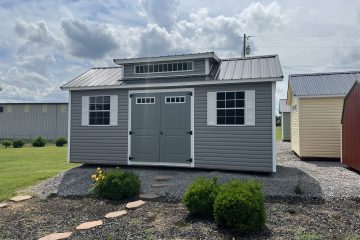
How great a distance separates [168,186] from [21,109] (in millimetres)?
25818

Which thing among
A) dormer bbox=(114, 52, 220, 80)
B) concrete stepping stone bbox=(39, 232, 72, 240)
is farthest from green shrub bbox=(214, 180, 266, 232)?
dormer bbox=(114, 52, 220, 80)

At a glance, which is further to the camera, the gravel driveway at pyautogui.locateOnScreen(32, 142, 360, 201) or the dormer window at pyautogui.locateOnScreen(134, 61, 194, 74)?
the dormer window at pyautogui.locateOnScreen(134, 61, 194, 74)

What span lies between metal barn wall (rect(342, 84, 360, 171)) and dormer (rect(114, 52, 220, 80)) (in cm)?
415

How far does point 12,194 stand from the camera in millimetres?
7465

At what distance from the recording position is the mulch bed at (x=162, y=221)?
474cm

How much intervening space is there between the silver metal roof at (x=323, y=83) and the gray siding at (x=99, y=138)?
21.5 feet

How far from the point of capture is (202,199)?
529 centimetres

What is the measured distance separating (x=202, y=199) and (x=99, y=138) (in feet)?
19.7

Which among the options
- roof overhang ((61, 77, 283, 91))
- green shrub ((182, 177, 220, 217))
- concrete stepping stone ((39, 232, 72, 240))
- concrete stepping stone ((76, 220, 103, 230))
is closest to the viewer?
concrete stepping stone ((39, 232, 72, 240))

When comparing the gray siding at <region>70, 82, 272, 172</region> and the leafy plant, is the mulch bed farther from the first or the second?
the gray siding at <region>70, 82, 272, 172</region>

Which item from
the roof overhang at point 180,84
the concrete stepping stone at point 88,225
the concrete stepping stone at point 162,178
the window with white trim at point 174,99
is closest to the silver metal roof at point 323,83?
the roof overhang at point 180,84

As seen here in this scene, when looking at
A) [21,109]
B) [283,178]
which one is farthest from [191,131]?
[21,109]

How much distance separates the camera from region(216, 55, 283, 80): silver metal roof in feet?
29.4

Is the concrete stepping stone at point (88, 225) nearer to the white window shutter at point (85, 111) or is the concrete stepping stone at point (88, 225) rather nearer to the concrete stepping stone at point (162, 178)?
the concrete stepping stone at point (162, 178)
